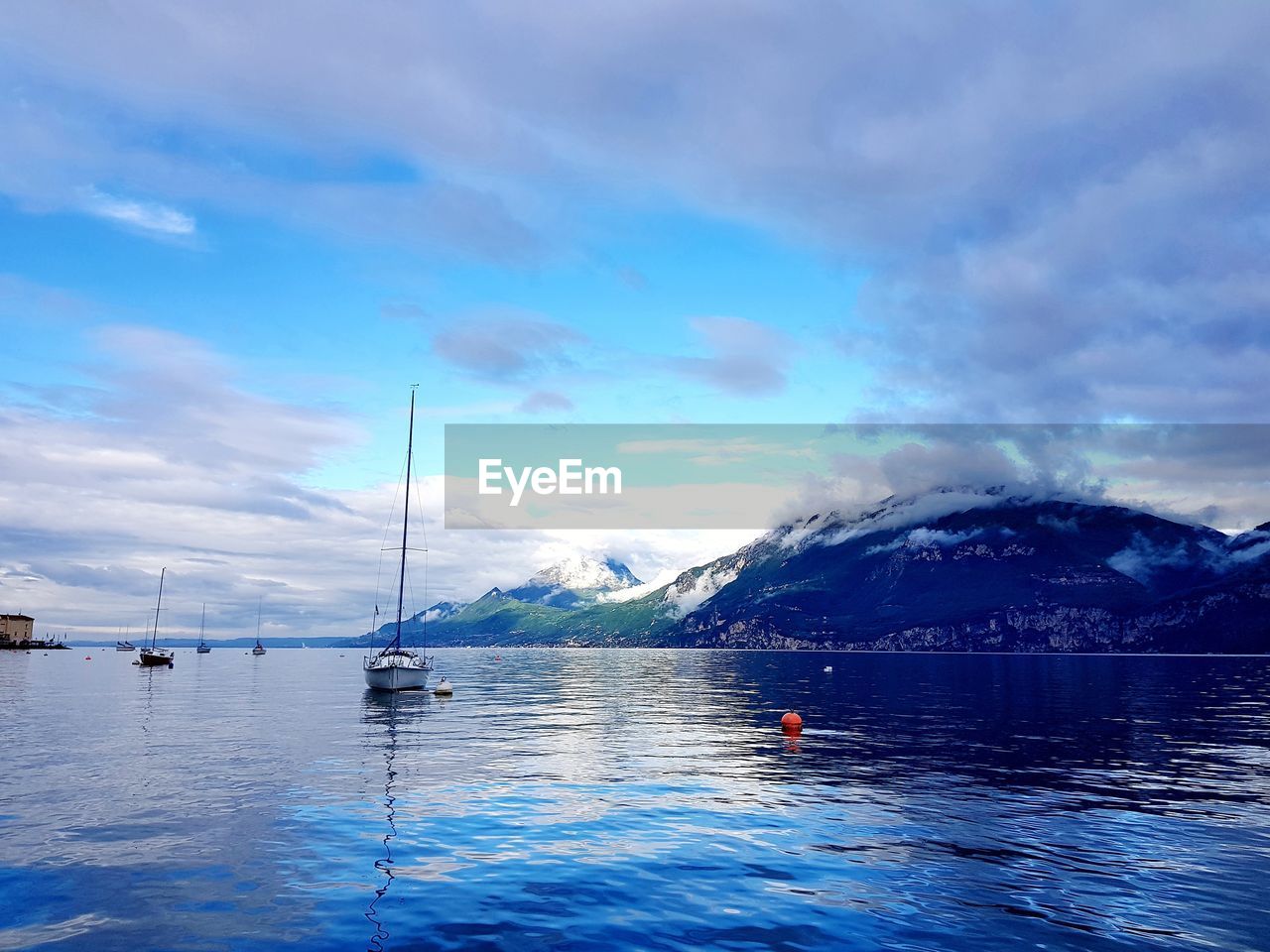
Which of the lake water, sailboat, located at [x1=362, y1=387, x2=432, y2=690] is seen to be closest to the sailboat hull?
sailboat, located at [x1=362, y1=387, x2=432, y2=690]

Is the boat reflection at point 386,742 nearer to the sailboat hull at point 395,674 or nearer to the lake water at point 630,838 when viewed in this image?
the lake water at point 630,838

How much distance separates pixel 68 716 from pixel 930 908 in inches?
3089

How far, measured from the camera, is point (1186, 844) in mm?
28172

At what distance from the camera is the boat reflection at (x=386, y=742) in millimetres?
20281

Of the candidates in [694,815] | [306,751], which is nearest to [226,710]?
[306,751]

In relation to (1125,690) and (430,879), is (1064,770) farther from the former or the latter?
(1125,690)

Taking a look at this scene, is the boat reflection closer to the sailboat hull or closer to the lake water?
the lake water

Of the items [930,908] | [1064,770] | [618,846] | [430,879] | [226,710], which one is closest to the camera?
[930,908]

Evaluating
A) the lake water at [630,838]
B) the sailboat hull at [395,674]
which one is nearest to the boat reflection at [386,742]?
the lake water at [630,838]

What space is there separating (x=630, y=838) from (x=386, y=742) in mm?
31359

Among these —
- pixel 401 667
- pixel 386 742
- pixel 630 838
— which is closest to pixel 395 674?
pixel 401 667

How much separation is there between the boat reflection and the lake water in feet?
0.80

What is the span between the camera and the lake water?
65.2 feet

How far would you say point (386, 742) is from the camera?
179 feet
